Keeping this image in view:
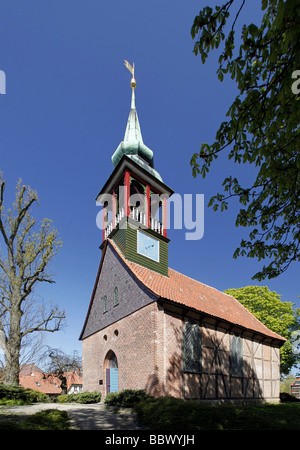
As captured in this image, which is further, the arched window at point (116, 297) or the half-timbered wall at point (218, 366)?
the arched window at point (116, 297)

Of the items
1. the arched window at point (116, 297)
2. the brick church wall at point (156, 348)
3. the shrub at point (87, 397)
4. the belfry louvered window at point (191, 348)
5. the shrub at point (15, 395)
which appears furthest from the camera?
the arched window at point (116, 297)

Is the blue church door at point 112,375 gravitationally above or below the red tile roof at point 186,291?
below

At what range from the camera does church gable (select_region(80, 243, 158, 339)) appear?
14977mm

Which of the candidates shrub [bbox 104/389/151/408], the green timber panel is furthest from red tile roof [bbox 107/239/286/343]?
shrub [bbox 104/389/151/408]

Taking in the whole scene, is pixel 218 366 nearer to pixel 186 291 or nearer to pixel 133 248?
pixel 186 291

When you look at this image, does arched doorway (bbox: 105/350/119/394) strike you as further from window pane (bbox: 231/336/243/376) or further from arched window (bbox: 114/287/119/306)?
window pane (bbox: 231/336/243/376)

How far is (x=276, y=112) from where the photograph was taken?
18.2ft

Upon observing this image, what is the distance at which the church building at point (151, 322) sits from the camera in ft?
44.5

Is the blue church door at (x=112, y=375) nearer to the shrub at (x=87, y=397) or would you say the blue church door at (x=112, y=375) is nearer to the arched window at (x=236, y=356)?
the shrub at (x=87, y=397)

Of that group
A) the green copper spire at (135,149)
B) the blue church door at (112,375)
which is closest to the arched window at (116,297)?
the blue church door at (112,375)

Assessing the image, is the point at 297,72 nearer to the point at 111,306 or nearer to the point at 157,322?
the point at 157,322

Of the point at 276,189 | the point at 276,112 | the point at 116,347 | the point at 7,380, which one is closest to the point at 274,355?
the point at 116,347

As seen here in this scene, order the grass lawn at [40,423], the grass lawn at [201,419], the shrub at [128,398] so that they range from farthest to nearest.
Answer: the shrub at [128,398]
the grass lawn at [201,419]
the grass lawn at [40,423]

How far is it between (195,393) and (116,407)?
360 centimetres
